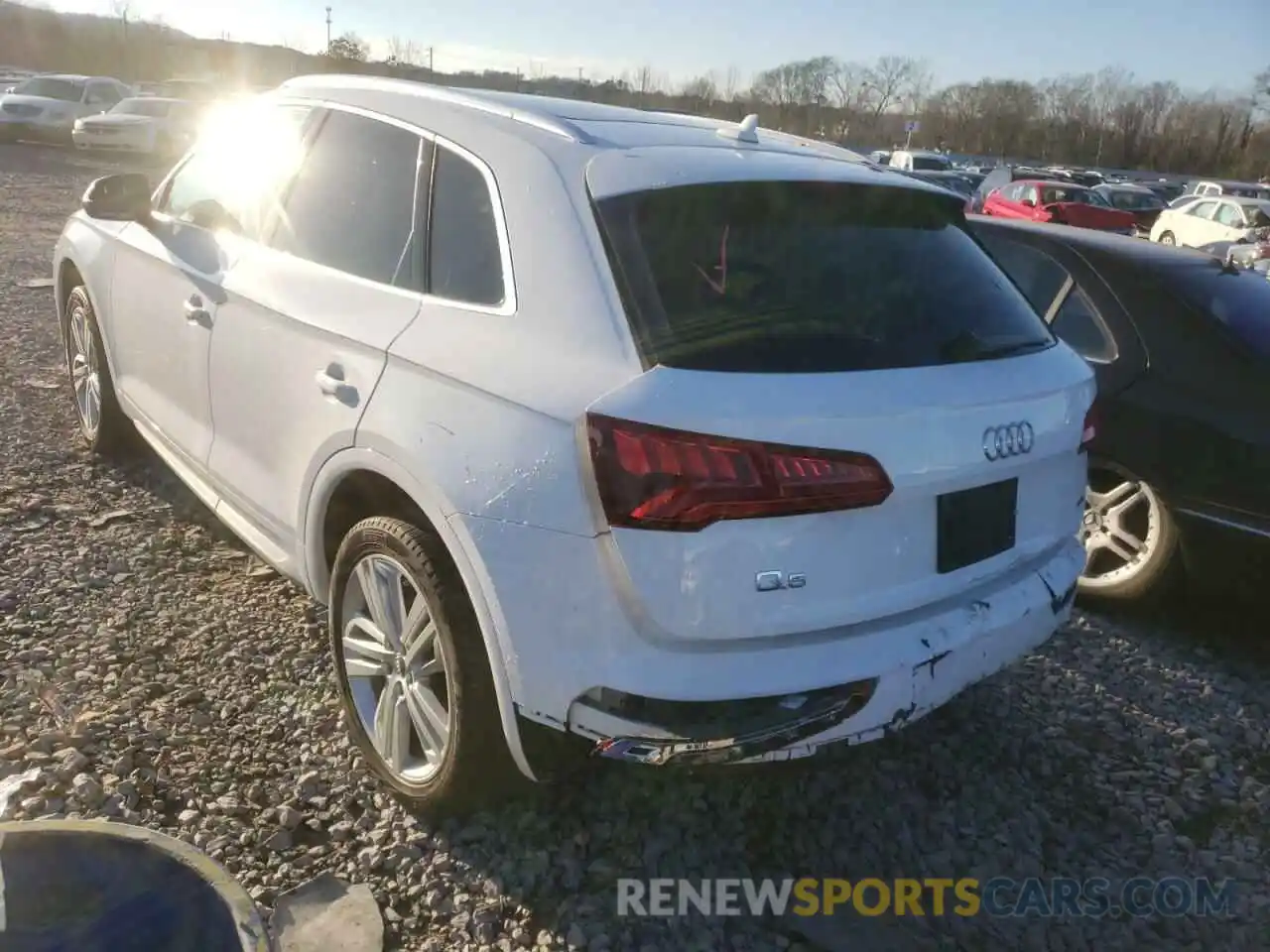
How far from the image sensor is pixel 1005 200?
2420cm

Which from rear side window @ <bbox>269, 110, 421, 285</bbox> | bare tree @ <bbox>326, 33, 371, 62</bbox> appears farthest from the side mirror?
bare tree @ <bbox>326, 33, 371, 62</bbox>

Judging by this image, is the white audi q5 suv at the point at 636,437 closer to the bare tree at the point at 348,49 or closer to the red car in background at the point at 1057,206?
the red car in background at the point at 1057,206

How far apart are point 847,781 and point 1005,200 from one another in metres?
23.6

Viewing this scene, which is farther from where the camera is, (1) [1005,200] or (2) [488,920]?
(1) [1005,200]

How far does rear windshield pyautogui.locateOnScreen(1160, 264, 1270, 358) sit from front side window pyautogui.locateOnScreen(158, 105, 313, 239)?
336 cm

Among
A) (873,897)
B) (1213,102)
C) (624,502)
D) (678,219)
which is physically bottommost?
(873,897)

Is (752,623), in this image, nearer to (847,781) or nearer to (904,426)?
(904,426)

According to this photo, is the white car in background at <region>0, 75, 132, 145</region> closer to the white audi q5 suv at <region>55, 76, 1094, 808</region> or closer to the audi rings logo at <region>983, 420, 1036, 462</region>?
the white audi q5 suv at <region>55, 76, 1094, 808</region>

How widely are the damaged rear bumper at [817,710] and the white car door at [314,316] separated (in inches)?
42.1

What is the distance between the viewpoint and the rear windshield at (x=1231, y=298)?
13.2ft

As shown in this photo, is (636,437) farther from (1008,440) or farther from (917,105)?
(917,105)

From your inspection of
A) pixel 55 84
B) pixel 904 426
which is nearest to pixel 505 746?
pixel 904 426

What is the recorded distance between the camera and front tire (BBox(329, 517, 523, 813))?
247cm

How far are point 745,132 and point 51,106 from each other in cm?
2712
